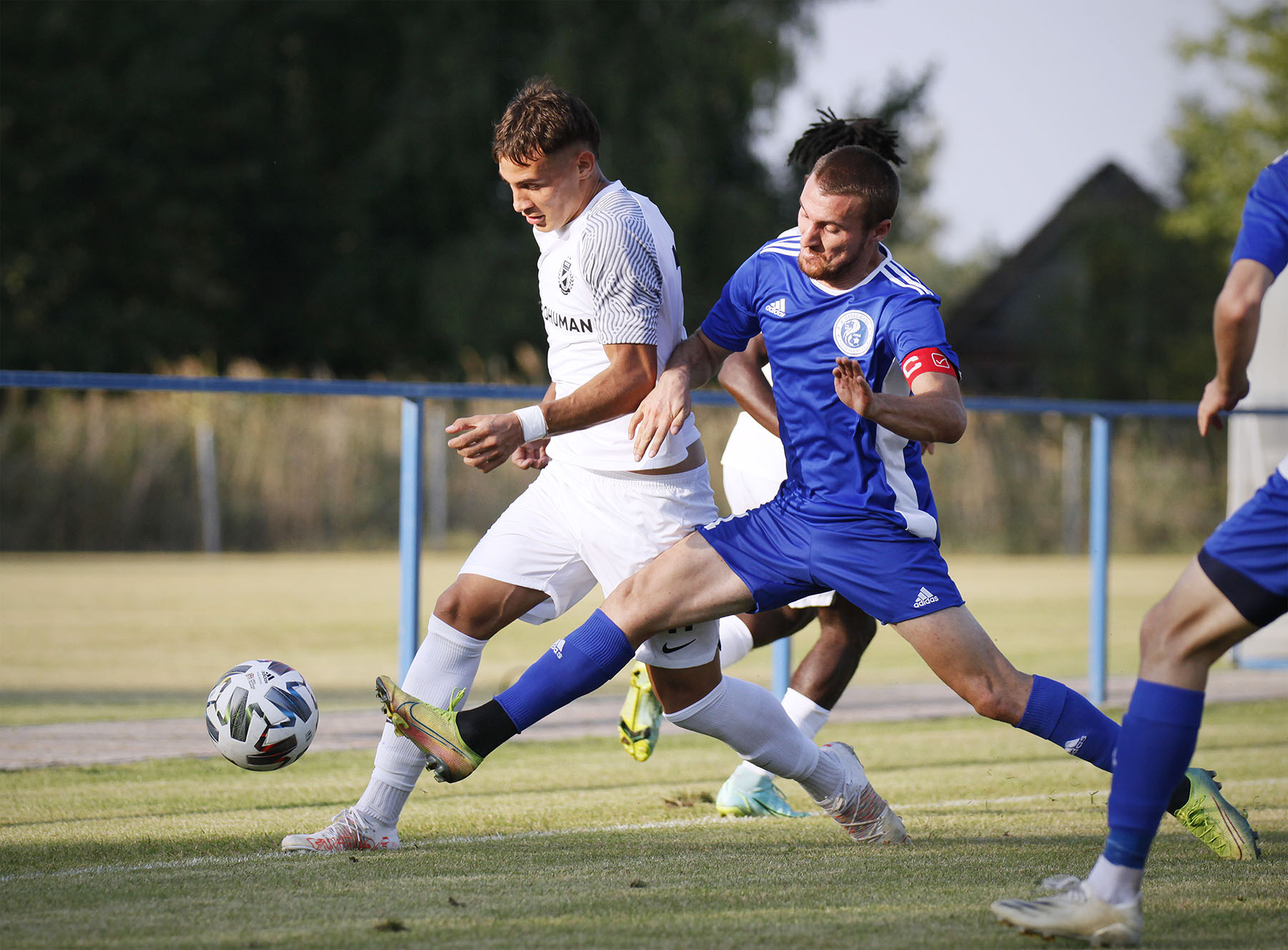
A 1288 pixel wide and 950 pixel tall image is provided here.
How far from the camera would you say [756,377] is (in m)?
4.30

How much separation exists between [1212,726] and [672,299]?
4.35 meters

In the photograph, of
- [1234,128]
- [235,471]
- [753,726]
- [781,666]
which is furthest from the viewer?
[1234,128]

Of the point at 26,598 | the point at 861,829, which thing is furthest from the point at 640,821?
the point at 26,598

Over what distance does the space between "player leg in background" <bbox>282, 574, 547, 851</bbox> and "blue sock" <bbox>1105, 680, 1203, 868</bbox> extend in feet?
5.30

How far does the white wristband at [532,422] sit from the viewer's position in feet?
12.2

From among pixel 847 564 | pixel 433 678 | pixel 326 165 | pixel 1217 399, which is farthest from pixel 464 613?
pixel 326 165

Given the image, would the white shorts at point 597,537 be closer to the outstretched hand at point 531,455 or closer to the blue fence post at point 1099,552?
the outstretched hand at point 531,455

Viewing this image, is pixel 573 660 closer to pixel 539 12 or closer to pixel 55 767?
pixel 55 767

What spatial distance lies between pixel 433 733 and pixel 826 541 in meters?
1.11

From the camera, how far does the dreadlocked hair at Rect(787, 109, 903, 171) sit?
493cm

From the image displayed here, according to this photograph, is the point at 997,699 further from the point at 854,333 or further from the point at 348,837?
the point at 348,837

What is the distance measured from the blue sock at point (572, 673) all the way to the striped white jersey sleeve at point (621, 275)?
75 centimetres

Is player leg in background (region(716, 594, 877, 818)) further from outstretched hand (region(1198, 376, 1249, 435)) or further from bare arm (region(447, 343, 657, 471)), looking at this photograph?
outstretched hand (region(1198, 376, 1249, 435))

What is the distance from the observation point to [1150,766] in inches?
121
